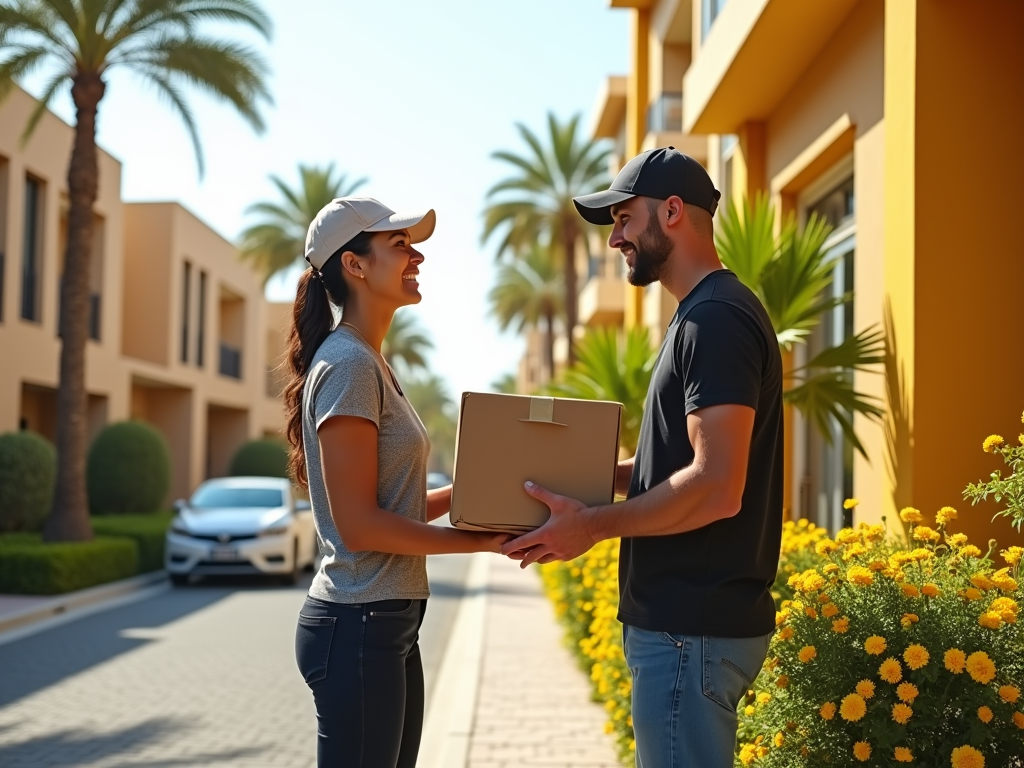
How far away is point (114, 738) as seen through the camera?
6.78m

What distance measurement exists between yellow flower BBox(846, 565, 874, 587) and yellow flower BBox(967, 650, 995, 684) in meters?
0.41

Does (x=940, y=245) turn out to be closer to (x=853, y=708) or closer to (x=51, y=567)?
(x=853, y=708)

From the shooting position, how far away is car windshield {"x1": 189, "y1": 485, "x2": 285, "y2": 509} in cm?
1705

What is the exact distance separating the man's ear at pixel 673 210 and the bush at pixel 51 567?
12.5 metres

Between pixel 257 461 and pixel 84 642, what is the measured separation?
24.9m

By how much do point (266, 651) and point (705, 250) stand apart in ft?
26.6

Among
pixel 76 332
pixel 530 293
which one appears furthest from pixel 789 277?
pixel 530 293

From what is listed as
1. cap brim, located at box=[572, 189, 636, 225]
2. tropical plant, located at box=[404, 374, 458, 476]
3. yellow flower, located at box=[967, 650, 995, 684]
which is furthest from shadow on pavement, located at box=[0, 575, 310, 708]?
tropical plant, located at box=[404, 374, 458, 476]

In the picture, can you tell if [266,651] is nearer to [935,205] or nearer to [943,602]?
[935,205]

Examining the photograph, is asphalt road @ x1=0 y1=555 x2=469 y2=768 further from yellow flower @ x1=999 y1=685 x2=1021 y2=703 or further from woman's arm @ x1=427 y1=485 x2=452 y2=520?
yellow flower @ x1=999 y1=685 x2=1021 y2=703

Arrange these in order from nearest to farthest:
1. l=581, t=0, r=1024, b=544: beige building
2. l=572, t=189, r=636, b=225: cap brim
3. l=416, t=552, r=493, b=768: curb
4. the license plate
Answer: l=572, t=189, r=636, b=225: cap brim, l=581, t=0, r=1024, b=544: beige building, l=416, t=552, r=493, b=768: curb, the license plate

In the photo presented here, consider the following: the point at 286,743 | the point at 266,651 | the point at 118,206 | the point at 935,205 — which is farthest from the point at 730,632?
the point at 118,206

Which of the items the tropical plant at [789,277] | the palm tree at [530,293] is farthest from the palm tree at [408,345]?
the tropical plant at [789,277]

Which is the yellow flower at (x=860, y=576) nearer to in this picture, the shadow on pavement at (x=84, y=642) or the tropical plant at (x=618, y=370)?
the shadow on pavement at (x=84, y=642)
